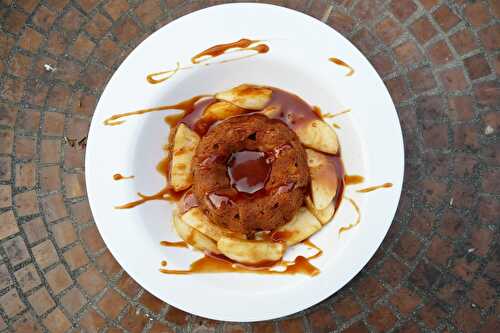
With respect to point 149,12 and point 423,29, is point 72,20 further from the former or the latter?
point 423,29

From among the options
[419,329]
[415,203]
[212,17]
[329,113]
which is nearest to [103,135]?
[212,17]

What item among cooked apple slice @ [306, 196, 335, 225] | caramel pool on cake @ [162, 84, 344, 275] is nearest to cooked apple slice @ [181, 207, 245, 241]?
caramel pool on cake @ [162, 84, 344, 275]

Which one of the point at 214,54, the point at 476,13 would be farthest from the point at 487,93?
the point at 214,54

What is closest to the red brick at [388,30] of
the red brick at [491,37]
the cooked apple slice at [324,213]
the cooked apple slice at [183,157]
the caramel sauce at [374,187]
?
the red brick at [491,37]

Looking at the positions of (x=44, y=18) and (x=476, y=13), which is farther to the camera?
(x=44, y=18)

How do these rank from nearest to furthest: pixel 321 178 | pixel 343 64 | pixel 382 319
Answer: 1. pixel 343 64
2. pixel 321 178
3. pixel 382 319
